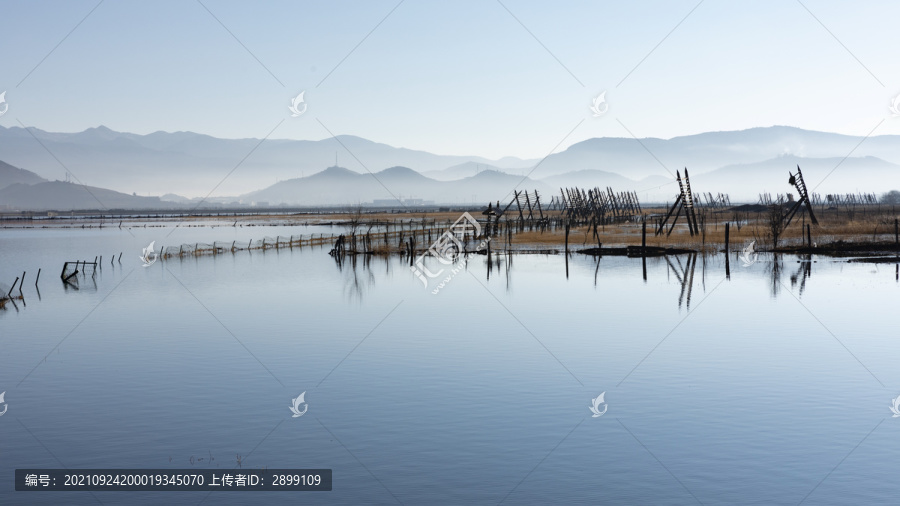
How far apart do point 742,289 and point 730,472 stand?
26487mm

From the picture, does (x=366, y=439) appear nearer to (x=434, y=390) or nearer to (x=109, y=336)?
(x=434, y=390)

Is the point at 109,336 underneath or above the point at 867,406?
above

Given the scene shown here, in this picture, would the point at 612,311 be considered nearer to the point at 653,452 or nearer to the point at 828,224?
the point at 653,452

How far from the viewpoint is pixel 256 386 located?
2056 centimetres

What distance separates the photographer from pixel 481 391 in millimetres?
19391

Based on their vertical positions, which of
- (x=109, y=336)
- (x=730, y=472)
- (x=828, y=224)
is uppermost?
(x=828, y=224)

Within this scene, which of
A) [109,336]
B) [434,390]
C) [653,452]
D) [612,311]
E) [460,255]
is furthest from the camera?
[460,255]

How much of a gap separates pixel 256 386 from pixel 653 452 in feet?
34.4

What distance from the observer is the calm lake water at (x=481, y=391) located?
13805 mm

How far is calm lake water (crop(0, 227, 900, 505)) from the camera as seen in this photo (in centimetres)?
1380

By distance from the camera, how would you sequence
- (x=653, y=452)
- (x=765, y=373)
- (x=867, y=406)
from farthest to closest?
(x=765, y=373) < (x=867, y=406) < (x=653, y=452)

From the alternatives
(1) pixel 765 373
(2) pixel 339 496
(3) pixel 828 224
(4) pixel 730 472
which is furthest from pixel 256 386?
(3) pixel 828 224

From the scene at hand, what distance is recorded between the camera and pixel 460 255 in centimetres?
6288

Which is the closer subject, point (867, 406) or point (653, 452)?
point (653, 452)
